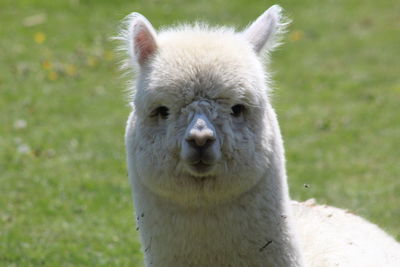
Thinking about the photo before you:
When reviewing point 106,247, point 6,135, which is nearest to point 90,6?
point 6,135

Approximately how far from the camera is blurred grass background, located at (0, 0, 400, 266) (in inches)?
269

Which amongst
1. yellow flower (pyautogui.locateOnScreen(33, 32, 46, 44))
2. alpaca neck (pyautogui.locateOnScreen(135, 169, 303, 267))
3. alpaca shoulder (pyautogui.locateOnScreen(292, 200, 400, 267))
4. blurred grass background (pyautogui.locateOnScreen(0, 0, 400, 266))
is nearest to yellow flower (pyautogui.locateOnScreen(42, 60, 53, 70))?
blurred grass background (pyautogui.locateOnScreen(0, 0, 400, 266))

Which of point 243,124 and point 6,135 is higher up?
point 243,124

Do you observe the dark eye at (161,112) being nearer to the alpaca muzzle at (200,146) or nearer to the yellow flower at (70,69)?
the alpaca muzzle at (200,146)

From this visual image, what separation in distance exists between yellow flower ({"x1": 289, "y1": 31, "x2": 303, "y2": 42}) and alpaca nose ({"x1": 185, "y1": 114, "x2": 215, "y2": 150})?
10.7 m

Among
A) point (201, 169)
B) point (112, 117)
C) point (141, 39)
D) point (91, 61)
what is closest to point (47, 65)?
point (91, 61)

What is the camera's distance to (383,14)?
1493 centimetres

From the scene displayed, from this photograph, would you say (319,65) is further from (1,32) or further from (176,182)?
(176,182)

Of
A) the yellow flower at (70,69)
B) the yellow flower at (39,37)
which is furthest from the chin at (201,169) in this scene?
the yellow flower at (39,37)

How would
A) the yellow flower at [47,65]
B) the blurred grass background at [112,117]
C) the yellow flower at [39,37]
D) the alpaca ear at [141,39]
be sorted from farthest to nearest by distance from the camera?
the yellow flower at [39,37] → the yellow flower at [47,65] → the blurred grass background at [112,117] → the alpaca ear at [141,39]

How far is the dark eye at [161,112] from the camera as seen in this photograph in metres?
3.54

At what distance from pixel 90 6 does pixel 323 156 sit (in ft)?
25.3

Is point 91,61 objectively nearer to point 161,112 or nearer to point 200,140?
point 161,112

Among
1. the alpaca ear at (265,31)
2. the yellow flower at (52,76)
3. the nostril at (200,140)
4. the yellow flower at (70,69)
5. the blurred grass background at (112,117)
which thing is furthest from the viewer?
the yellow flower at (70,69)
